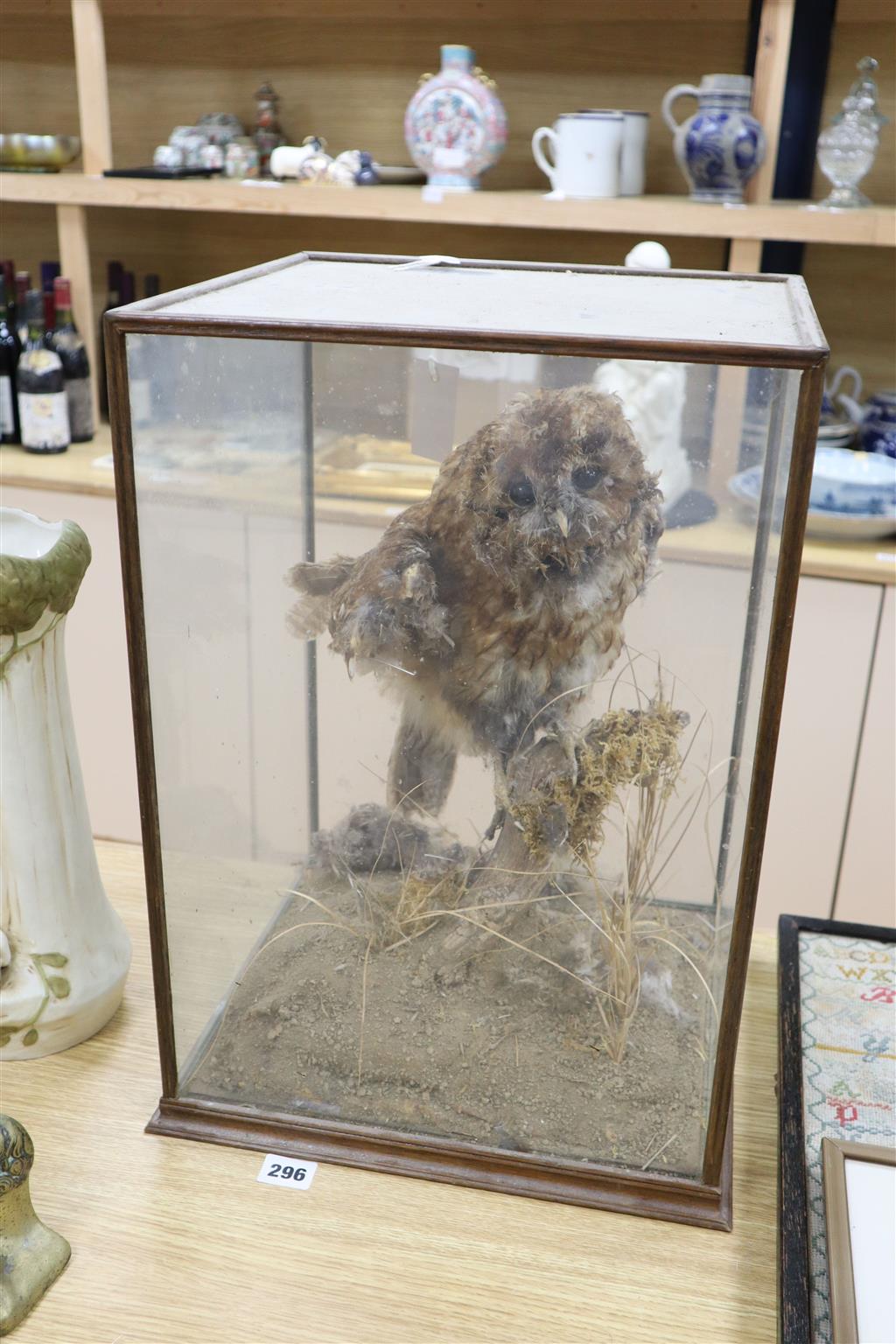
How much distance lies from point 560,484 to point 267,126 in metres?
1.85

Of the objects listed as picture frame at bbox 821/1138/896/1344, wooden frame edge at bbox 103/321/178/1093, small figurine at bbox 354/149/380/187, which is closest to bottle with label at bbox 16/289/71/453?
small figurine at bbox 354/149/380/187

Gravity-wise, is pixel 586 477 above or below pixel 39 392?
above

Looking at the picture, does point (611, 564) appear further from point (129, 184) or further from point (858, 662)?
point (129, 184)

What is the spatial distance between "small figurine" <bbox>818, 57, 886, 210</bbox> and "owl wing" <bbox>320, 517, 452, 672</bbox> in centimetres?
145

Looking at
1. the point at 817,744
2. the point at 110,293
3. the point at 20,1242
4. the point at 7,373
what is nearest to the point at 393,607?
the point at 20,1242

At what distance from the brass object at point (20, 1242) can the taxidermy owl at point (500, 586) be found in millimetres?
268

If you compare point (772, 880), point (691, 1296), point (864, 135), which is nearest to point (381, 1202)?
point (691, 1296)

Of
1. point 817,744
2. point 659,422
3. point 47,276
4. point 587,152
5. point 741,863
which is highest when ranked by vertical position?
point 587,152

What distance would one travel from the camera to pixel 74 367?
216 centimetres

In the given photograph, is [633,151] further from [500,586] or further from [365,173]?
[500,586]

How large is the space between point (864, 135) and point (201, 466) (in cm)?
155

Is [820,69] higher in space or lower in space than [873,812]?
higher

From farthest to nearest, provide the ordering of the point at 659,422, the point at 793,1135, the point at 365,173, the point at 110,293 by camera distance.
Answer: the point at 110,293
the point at 365,173
the point at 793,1135
the point at 659,422

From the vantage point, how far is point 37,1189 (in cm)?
72
